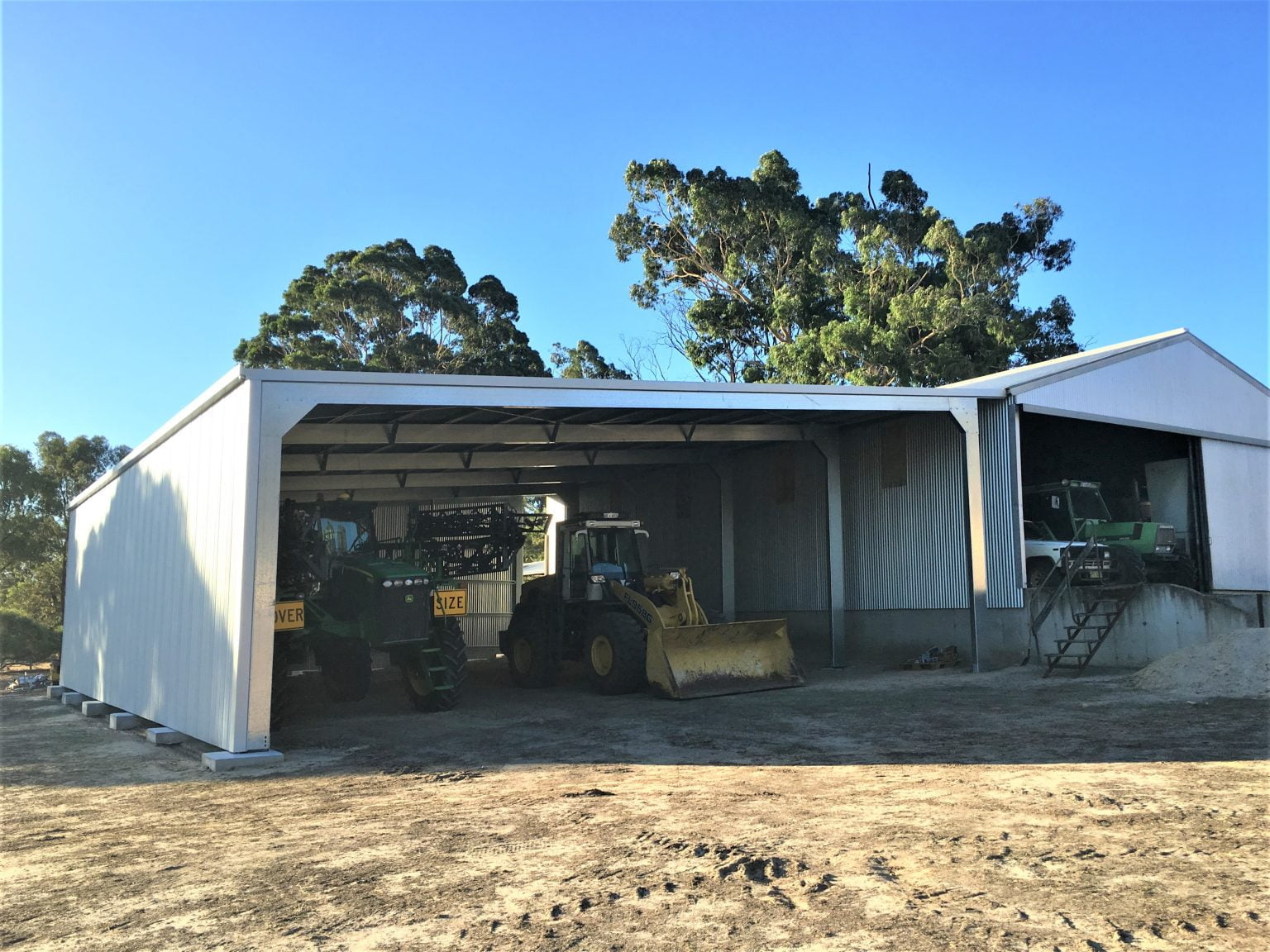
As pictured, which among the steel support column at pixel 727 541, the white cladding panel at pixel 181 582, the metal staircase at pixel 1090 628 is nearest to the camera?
the white cladding panel at pixel 181 582

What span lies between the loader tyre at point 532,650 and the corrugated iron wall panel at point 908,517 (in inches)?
205

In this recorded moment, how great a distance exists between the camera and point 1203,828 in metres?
5.28

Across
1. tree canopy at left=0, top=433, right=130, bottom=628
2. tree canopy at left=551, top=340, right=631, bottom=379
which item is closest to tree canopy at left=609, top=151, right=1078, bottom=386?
tree canopy at left=551, top=340, right=631, bottom=379

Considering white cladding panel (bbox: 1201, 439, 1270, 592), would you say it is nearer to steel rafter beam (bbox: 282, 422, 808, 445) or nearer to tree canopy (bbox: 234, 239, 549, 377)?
steel rafter beam (bbox: 282, 422, 808, 445)

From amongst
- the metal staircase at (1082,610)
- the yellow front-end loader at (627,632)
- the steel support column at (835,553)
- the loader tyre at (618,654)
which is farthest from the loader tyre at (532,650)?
the metal staircase at (1082,610)

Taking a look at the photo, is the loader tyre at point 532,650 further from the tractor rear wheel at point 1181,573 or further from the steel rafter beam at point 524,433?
the tractor rear wheel at point 1181,573

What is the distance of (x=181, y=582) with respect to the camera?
10.8 meters

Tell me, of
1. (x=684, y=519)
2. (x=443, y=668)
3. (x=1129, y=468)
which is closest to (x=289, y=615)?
(x=443, y=668)

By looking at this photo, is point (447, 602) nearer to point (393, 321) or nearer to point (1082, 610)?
point (1082, 610)

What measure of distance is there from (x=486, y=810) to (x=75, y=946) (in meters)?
2.77

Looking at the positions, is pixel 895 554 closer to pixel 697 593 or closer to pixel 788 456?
pixel 788 456

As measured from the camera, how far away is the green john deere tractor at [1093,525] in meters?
16.2

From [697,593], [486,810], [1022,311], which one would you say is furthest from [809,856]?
[1022,311]

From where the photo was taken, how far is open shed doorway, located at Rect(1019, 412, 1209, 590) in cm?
1764
